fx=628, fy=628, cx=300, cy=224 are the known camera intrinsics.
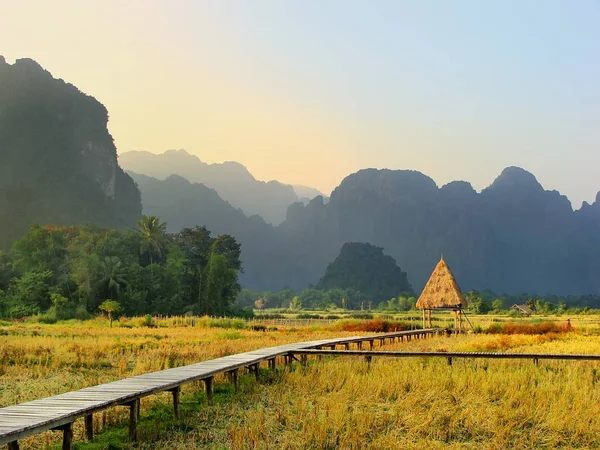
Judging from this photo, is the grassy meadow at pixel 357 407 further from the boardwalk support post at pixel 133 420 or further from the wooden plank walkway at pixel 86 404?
the wooden plank walkway at pixel 86 404

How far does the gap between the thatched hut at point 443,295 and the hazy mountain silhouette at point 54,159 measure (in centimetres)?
7892

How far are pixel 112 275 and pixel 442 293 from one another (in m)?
24.8

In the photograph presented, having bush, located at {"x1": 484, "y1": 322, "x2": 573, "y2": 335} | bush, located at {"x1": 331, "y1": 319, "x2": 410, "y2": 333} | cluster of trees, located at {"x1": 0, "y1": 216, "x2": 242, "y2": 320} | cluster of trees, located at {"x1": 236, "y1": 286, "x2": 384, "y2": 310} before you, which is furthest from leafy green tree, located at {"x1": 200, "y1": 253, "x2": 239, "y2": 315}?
cluster of trees, located at {"x1": 236, "y1": 286, "x2": 384, "y2": 310}

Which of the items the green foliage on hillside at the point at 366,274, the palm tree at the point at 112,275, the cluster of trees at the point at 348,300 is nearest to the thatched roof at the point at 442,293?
the palm tree at the point at 112,275

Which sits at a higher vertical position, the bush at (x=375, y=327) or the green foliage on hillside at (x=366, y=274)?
the green foliage on hillside at (x=366, y=274)

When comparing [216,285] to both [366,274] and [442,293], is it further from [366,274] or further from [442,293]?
[366,274]

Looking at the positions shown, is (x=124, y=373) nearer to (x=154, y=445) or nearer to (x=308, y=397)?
(x=308, y=397)

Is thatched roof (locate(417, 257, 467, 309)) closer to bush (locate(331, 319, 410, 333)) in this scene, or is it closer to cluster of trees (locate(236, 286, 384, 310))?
bush (locate(331, 319, 410, 333))

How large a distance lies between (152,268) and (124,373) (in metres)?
42.4

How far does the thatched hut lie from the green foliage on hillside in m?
118

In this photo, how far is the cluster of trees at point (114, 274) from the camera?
44.9 m

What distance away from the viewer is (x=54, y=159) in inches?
4333

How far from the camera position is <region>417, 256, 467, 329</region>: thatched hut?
108 ft

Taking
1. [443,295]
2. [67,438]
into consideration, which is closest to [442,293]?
[443,295]
